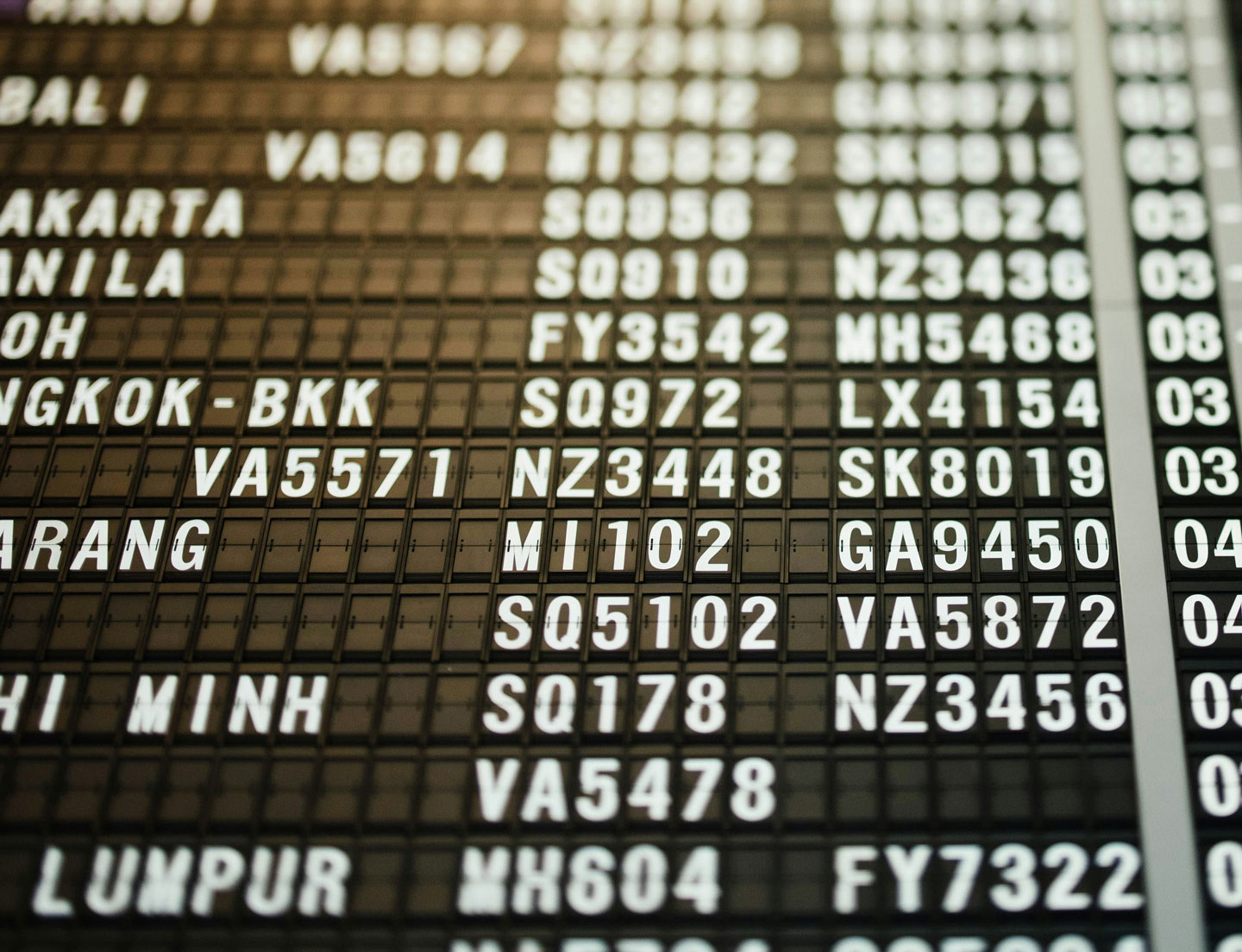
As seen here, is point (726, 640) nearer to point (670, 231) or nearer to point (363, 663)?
point (363, 663)

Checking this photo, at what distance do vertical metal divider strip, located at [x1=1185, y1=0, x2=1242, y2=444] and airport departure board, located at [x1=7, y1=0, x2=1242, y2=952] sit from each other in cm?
5

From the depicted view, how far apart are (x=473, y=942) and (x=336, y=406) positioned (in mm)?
4487

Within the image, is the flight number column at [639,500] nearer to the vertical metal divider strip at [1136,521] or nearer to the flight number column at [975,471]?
the flight number column at [975,471]

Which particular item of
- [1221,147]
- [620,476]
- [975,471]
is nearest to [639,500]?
[620,476]

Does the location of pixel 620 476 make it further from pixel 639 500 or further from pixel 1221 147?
pixel 1221 147

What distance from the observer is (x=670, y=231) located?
10906 mm

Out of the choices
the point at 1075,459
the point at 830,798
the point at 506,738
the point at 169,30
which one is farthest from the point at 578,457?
the point at 169,30

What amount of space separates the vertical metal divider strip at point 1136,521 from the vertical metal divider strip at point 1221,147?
2.54 ft

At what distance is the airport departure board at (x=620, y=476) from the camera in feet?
28.0

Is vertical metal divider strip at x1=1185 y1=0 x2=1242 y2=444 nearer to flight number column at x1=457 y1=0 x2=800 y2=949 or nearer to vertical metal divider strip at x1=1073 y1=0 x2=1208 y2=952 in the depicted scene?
vertical metal divider strip at x1=1073 y1=0 x2=1208 y2=952

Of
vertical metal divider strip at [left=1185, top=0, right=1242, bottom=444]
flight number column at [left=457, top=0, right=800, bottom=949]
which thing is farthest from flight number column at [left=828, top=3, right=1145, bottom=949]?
vertical metal divider strip at [left=1185, top=0, right=1242, bottom=444]

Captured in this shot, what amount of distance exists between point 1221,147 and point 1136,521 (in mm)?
4150

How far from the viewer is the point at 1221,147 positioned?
11.2 meters

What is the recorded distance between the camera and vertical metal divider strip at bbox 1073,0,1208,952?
8.43m
